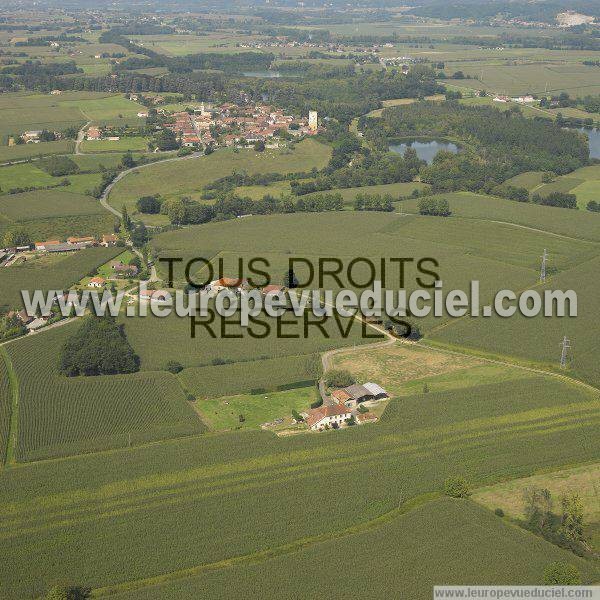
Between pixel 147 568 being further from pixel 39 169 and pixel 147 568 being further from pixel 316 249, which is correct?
pixel 39 169

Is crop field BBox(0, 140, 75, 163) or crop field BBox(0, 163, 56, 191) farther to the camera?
crop field BBox(0, 140, 75, 163)

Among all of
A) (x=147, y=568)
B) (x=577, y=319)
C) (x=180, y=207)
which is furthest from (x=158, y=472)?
(x=180, y=207)

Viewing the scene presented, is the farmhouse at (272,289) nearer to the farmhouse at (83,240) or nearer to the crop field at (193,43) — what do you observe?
the farmhouse at (83,240)

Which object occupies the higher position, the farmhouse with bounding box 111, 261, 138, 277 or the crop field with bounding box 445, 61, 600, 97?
the crop field with bounding box 445, 61, 600, 97

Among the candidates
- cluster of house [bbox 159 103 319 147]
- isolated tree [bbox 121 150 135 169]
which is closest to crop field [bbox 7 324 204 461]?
isolated tree [bbox 121 150 135 169]

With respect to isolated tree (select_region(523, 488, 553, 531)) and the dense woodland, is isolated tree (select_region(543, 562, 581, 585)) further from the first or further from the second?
the dense woodland
